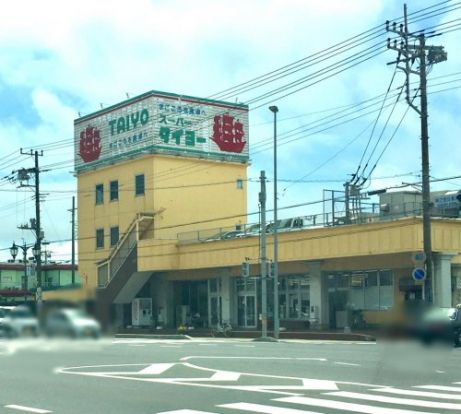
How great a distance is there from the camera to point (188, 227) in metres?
52.8

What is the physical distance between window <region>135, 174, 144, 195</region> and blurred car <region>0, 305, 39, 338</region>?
51180mm

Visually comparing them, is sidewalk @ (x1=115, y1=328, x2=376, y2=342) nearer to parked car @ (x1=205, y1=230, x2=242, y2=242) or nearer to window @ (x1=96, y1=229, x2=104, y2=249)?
parked car @ (x1=205, y1=230, x2=242, y2=242)

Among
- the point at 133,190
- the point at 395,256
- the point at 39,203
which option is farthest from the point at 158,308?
the point at 395,256

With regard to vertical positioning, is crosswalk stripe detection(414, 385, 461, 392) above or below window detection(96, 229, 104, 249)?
below

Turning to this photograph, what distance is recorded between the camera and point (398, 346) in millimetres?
1787

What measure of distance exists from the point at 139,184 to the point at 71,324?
171 feet

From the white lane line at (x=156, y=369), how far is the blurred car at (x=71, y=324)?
15992 millimetres

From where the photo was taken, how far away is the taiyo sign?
174 ft

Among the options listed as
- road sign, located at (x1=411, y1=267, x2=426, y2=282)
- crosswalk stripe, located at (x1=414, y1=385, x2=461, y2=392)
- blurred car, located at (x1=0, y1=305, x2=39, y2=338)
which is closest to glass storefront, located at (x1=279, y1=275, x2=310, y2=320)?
road sign, located at (x1=411, y1=267, x2=426, y2=282)

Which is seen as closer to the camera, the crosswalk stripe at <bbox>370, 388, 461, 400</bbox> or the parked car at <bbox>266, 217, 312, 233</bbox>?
the crosswalk stripe at <bbox>370, 388, 461, 400</bbox>

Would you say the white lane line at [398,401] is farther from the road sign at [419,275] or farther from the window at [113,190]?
the window at [113,190]

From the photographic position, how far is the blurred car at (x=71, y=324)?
5.74ft

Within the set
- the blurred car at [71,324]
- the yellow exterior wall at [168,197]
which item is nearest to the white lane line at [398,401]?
the blurred car at [71,324]

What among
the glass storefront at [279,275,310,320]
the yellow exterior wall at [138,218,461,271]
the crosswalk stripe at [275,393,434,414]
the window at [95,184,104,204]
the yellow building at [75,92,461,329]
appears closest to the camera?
the crosswalk stripe at [275,393,434,414]
